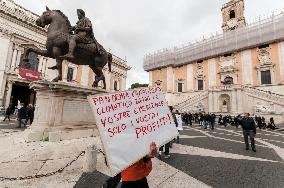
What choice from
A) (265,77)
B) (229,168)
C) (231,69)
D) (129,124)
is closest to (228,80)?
(231,69)

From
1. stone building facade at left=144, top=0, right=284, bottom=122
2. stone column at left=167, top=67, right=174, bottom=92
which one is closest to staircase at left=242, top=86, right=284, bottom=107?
stone building facade at left=144, top=0, right=284, bottom=122

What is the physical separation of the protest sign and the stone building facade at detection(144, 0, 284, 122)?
25627mm

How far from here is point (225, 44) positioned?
116 feet

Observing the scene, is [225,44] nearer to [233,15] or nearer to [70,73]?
[233,15]

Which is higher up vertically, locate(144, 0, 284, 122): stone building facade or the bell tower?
the bell tower

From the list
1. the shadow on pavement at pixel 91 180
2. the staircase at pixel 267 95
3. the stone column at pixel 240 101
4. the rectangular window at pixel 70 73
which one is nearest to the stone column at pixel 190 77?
the stone column at pixel 240 101

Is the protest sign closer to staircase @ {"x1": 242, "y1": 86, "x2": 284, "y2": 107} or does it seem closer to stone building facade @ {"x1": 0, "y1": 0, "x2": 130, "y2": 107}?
stone building facade @ {"x1": 0, "y1": 0, "x2": 130, "y2": 107}

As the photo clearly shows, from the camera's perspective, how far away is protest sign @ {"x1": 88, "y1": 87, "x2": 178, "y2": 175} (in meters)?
1.98

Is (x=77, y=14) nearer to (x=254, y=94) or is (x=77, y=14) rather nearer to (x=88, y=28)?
(x=88, y=28)

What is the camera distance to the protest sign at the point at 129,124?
1.98 m

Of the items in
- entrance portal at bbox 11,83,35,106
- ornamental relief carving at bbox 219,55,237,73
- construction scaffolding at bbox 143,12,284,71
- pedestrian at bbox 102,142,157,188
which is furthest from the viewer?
ornamental relief carving at bbox 219,55,237,73

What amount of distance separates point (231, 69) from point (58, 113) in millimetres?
33039

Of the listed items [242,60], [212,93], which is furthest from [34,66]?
[242,60]

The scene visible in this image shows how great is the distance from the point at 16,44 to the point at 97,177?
26.0m
